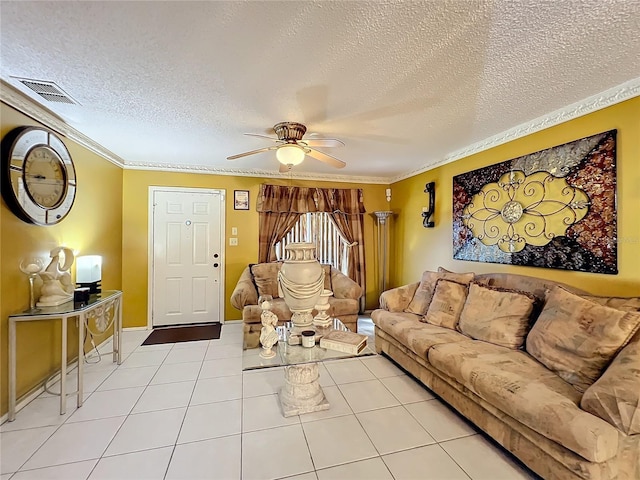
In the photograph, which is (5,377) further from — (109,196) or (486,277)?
(486,277)

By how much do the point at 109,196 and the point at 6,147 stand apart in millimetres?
1600

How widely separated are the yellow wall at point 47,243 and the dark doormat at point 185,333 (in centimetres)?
86

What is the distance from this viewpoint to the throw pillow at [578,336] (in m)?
1.61

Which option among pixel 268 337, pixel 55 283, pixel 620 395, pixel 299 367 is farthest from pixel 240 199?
pixel 620 395

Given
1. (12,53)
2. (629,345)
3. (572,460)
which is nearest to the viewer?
(572,460)

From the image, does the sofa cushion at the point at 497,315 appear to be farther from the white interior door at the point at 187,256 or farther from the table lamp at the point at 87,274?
the table lamp at the point at 87,274

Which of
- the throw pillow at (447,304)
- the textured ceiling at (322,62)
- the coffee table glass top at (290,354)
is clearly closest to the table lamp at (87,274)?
the textured ceiling at (322,62)

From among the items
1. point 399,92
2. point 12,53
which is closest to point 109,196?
point 12,53

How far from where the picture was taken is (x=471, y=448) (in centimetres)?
178

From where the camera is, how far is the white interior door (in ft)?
13.4

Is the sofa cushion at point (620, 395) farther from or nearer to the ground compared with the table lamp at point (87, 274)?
nearer to the ground

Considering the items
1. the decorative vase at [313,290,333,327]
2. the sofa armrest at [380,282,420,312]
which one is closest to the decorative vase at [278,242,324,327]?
the decorative vase at [313,290,333,327]

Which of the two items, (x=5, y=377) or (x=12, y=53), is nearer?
(x=12, y=53)

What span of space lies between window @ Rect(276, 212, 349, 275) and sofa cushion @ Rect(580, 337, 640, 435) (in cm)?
348
